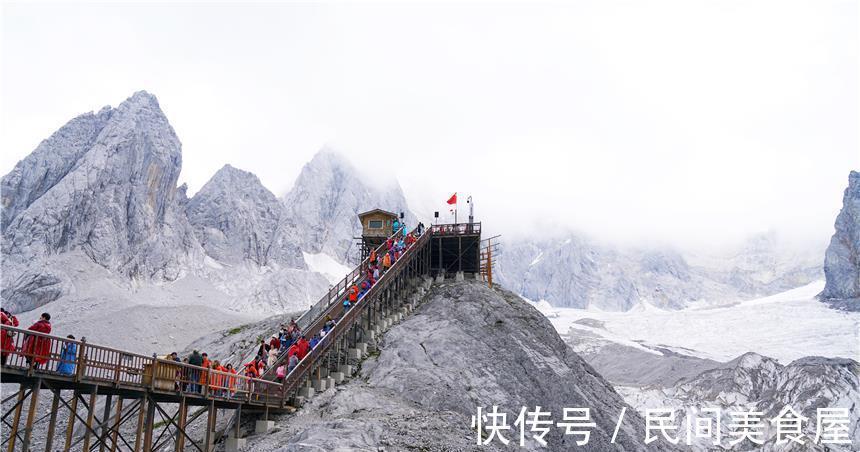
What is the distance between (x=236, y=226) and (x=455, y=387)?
16152 cm

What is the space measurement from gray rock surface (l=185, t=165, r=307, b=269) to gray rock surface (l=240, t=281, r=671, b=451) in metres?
144

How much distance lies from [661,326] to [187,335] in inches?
6191

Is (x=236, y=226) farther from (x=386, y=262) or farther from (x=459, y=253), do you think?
(x=386, y=262)

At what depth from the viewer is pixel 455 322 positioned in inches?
1510

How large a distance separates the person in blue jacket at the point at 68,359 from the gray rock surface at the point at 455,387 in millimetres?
7978

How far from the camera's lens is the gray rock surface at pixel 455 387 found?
25.2 m

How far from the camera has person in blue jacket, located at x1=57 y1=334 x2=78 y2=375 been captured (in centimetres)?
1922

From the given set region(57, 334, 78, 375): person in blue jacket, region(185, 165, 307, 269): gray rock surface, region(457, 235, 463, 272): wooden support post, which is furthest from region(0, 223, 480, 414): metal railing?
region(185, 165, 307, 269): gray rock surface

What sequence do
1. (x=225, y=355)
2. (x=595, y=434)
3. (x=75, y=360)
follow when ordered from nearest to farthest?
(x=75, y=360), (x=595, y=434), (x=225, y=355)

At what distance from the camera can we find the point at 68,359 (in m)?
19.3

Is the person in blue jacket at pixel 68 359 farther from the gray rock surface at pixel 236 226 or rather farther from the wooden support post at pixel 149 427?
the gray rock surface at pixel 236 226

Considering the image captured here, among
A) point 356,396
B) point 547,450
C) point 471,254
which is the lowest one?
point 547,450

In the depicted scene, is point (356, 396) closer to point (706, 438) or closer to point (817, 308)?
point (706, 438)

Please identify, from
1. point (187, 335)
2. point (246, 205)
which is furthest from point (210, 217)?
point (187, 335)
